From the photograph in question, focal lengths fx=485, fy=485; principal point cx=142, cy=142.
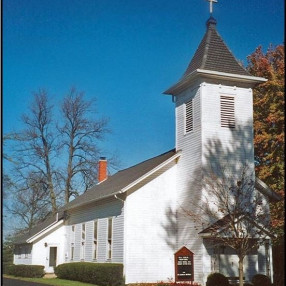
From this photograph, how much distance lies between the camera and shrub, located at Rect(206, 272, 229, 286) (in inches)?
846

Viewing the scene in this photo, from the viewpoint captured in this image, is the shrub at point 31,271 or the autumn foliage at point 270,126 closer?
the autumn foliage at point 270,126

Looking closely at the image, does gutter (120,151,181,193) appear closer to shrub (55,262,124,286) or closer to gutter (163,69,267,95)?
gutter (163,69,267,95)

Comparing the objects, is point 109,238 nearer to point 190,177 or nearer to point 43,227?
point 190,177

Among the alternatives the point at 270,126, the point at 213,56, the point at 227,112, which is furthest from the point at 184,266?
the point at 270,126

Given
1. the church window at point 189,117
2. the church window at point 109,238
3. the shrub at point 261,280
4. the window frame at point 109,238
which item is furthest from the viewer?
the church window at point 109,238

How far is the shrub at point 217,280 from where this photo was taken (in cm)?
2150

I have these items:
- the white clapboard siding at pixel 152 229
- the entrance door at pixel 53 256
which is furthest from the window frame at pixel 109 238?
the entrance door at pixel 53 256

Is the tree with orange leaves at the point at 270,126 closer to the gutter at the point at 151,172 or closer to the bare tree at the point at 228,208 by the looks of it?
the bare tree at the point at 228,208

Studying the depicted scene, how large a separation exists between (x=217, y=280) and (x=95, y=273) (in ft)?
26.1

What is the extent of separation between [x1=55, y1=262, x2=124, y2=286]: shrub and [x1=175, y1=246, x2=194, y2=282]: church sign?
428 cm

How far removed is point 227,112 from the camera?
84.6 ft

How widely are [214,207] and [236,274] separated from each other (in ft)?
11.3

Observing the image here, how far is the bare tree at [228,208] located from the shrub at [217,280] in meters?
1.43

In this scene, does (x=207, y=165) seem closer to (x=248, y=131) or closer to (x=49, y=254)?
(x=248, y=131)
